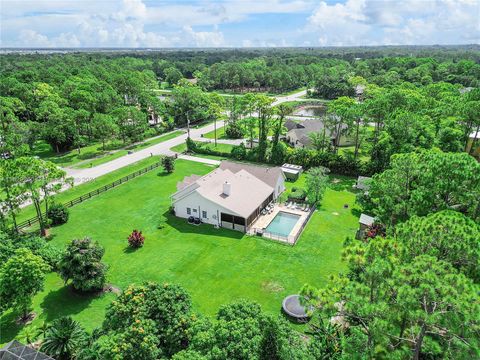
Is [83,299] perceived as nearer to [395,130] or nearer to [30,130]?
[395,130]

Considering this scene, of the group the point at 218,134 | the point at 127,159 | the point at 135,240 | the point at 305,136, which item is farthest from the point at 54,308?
the point at 218,134

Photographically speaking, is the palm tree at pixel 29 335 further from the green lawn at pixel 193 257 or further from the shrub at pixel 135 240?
the shrub at pixel 135 240

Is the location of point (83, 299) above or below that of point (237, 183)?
below

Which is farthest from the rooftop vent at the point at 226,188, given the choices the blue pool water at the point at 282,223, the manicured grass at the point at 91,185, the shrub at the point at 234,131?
the shrub at the point at 234,131

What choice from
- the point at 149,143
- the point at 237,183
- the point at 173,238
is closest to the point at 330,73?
the point at 149,143

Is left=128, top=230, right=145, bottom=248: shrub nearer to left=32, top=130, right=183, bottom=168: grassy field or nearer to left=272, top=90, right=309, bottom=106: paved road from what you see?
left=32, top=130, right=183, bottom=168: grassy field

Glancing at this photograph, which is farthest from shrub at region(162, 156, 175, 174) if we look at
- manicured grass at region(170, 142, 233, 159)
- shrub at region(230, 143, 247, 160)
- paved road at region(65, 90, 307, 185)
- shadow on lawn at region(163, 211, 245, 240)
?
shadow on lawn at region(163, 211, 245, 240)
